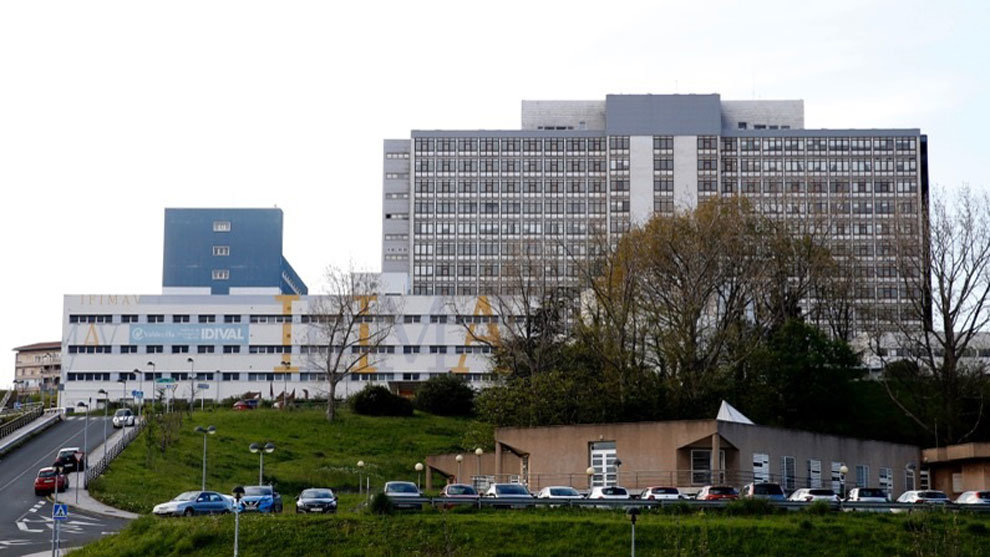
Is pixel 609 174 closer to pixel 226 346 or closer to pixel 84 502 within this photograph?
pixel 226 346

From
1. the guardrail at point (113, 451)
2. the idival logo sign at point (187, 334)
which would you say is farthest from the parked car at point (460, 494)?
the idival logo sign at point (187, 334)

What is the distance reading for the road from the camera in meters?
53.7

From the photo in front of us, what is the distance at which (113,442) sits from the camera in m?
94.6

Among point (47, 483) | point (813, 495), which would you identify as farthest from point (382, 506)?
point (47, 483)

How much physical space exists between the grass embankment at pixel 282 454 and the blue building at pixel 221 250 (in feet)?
124

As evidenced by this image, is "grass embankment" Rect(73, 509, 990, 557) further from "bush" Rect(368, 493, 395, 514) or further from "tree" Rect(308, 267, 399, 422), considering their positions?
"tree" Rect(308, 267, 399, 422)

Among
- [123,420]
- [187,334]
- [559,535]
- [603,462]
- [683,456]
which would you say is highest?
[187,334]

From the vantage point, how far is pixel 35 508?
2630 inches

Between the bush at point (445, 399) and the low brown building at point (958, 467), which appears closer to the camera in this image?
the low brown building at point (958, 467)

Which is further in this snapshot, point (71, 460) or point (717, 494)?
point (71, 460)

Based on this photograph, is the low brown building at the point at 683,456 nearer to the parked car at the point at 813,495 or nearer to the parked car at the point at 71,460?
the parked car at the point at 813,495

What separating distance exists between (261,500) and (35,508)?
48.2 ft

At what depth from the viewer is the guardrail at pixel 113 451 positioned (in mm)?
77369

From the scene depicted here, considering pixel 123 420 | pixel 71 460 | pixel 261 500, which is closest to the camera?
pixel 261 500
